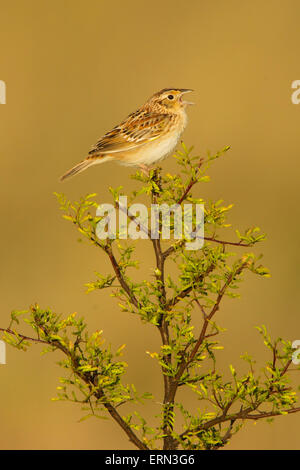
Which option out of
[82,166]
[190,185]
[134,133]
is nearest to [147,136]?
[134,133]

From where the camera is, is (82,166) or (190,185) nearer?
(190,185)

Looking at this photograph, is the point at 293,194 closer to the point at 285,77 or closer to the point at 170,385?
the point at 285,77

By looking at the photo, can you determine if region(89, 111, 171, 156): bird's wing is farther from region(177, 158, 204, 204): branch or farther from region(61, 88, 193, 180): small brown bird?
region(177, 158, 204, 204): branch

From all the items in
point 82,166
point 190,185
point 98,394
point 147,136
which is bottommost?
point 98,394

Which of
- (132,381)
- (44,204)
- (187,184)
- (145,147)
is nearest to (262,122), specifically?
(44,204)

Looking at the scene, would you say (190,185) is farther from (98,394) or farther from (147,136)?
(147,136)

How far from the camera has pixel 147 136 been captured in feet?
20.3

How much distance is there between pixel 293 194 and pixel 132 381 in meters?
3.79

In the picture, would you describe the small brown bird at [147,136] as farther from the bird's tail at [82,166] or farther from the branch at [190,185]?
the branch at [190,185]

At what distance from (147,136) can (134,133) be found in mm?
122

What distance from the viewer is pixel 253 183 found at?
1059cm

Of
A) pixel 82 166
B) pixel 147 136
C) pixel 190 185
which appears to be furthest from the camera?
pixel 147 136

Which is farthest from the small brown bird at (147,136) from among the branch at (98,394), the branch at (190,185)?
the branch at (98,394)

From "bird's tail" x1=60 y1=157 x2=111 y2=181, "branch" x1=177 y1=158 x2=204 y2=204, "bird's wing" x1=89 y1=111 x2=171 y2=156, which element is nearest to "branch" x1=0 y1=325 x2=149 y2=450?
"branch" x1=177 y1=158 x2=204 y2=204
